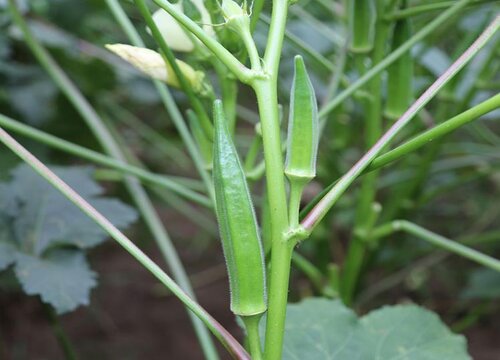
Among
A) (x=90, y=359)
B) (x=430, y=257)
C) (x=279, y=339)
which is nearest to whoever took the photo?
(x=279, y=339)

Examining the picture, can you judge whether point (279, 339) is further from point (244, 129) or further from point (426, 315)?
point (244, 129)

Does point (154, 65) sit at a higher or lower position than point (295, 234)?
higher

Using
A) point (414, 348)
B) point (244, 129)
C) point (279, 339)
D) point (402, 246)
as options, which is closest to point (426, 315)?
point (414, 348)

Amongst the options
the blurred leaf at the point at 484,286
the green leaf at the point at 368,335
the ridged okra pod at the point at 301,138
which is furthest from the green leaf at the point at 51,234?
the blurred leaf at the point at 484,286

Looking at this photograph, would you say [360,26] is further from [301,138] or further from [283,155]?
[301,138]

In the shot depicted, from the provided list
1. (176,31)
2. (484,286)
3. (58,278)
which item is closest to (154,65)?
(176,31)

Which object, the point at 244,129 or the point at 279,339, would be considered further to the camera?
the point at 244,129

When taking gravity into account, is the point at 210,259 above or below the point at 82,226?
below
